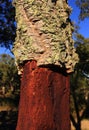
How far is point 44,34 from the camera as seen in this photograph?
2.93 m

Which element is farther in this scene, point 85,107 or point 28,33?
point 85,107

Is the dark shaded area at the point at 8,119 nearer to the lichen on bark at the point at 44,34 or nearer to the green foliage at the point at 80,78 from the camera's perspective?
the green foliage at the point at 80,78

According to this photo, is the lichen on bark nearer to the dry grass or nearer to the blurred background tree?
the blurred background tree

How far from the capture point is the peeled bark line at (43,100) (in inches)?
111

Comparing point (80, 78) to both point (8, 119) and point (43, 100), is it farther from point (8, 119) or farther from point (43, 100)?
point (43, 100)

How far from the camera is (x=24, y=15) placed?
3.01 meters

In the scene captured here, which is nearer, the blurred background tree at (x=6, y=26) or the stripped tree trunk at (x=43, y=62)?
the stripped tree trunk at (x=43, y=62)

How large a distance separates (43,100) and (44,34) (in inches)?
20.9

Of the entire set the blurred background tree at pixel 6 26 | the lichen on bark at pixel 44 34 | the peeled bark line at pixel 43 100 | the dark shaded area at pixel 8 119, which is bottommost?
the dark shaded area at pixel 8 119

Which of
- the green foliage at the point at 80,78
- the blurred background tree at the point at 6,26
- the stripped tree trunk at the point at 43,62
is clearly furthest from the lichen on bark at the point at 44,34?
the green foliage at the point at 80,78

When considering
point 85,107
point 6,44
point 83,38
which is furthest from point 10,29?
point 85,107

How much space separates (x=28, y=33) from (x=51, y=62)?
0.31 m

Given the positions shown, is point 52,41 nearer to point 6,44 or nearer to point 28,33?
point 28,33

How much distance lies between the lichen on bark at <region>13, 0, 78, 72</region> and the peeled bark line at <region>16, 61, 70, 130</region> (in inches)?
3.2
